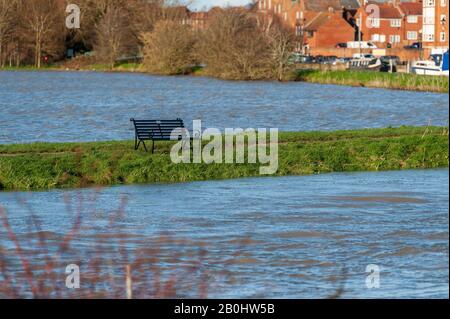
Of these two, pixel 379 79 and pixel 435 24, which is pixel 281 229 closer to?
pixel 379 79

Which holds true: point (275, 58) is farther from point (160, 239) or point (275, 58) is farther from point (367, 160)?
point (160, 239)

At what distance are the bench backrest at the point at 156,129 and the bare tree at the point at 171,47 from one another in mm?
74628

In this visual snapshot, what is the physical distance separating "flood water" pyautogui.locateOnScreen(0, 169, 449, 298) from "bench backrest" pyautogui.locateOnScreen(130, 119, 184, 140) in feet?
9.50

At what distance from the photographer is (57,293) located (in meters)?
14.2

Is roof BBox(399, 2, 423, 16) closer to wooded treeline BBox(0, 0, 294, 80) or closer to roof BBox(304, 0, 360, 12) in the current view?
roof BBox(304, 0, 360, 12)

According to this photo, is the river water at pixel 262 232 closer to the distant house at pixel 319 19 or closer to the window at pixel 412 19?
the distant house at pixel 319 19

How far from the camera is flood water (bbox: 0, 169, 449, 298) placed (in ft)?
54.9

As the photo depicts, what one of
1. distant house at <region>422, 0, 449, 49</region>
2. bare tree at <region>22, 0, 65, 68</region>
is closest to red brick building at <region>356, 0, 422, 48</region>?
distant house at <region>422, 0, 449, 49</region>

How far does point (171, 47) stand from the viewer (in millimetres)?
105875

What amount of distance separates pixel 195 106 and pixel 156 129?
29.9 metres

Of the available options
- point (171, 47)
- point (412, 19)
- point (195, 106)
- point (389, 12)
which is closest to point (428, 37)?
point (412, 19)

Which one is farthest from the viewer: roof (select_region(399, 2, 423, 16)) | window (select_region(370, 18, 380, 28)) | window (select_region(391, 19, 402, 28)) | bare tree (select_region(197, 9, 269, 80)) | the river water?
window (select_region(391, 19, 402, 28))

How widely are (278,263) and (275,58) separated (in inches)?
2995
